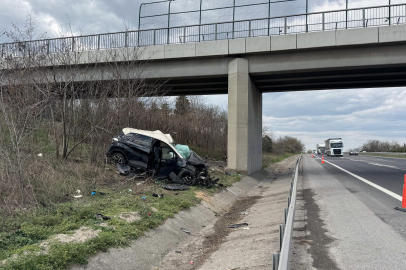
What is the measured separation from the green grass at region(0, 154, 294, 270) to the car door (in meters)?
2.31

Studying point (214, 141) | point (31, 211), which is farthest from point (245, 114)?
point (31, 211)

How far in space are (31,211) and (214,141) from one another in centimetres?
2556

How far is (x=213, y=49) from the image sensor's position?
18953mm

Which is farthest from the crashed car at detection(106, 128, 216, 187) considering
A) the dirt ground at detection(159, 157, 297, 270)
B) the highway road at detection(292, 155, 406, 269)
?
the highway road at detection(292, 155, 406, 269)

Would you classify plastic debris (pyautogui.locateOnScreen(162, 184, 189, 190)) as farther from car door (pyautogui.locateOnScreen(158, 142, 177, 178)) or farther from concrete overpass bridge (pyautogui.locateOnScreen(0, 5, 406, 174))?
concrete overpass bridge (pyautogui.locateOnScreen(0, 5, 406, 174))

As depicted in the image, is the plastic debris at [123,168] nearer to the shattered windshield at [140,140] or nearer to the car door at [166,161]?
the shattered windshield at [140,140]

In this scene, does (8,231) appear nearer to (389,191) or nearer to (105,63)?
(389,191)

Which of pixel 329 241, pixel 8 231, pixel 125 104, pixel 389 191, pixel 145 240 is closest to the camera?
pixel 8 231

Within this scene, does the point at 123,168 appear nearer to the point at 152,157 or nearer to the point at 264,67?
the point at 152,157

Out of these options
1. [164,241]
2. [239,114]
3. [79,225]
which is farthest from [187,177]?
[239,114]

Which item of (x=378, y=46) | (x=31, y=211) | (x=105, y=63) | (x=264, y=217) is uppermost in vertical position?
(x=378, y=46)

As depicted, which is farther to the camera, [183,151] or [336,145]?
[336,145]

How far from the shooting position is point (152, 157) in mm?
12492

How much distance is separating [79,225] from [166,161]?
21.7ft
